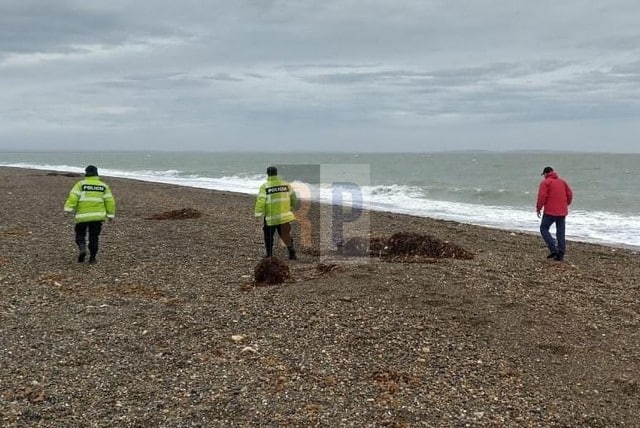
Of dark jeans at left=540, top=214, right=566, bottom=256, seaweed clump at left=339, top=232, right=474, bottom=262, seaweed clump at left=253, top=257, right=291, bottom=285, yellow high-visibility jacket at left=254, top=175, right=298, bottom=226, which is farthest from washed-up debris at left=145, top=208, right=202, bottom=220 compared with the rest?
dark jeans at left=540, top=214, right=566, bottom=256

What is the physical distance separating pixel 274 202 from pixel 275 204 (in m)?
0.04

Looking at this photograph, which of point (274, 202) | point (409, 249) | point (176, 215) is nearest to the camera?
point (274, 202)

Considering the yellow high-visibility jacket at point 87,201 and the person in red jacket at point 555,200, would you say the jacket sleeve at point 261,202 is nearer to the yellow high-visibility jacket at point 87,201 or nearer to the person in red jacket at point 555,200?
the yellow high-visibility jacket at point 87,201

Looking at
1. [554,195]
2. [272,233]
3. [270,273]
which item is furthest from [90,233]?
[554,195]

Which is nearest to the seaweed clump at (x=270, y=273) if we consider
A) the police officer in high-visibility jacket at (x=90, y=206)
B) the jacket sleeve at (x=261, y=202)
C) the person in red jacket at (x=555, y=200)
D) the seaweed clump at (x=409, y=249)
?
the jacket sleeve at (x=261, y=202)

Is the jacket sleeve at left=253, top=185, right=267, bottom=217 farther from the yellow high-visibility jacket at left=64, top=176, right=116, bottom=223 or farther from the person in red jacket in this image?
the person in red jacket

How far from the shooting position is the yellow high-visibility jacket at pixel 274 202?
35.5ft

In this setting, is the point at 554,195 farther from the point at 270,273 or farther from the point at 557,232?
the point at 270,273

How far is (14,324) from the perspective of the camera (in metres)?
7.14

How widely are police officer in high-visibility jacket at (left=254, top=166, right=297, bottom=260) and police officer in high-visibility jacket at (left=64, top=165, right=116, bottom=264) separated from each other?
2.66m

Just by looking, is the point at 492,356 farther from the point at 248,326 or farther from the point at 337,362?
the point at 248,326

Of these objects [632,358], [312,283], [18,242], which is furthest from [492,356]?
[18,242]

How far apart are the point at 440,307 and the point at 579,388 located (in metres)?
2.62

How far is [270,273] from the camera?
9.54m
